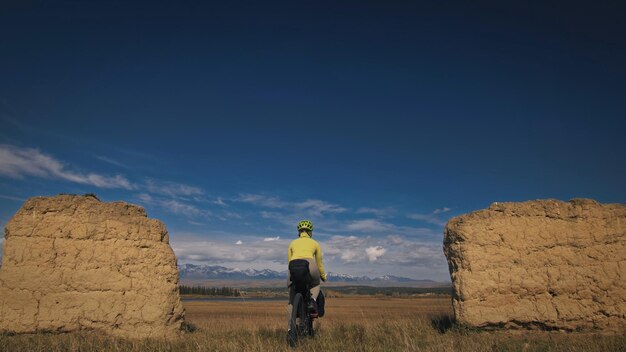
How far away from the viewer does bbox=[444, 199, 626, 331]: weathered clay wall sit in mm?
9703

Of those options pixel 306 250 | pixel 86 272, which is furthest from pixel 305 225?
pixel 86 272

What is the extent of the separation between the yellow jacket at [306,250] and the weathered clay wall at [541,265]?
13.4 feet

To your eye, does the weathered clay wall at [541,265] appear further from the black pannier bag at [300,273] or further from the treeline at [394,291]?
the treeline at [394,291]

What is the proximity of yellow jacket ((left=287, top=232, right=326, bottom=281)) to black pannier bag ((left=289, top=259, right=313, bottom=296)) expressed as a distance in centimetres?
21

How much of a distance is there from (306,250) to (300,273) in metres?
0.48

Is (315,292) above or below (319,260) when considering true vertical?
below

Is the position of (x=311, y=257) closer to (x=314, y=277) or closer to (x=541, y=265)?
(x=314, y=277)

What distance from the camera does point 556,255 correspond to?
10102mm

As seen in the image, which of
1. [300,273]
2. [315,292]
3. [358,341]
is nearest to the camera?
[300,273]

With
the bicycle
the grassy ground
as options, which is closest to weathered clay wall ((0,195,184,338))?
the grassy ground

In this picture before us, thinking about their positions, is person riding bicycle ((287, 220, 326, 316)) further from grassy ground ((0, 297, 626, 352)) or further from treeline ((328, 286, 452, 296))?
treeline ((328, 286, 452, 296))

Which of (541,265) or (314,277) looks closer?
(314,277)

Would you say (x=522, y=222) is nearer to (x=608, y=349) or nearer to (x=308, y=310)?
(x=608, y=349)

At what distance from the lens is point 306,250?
25.1 ft
